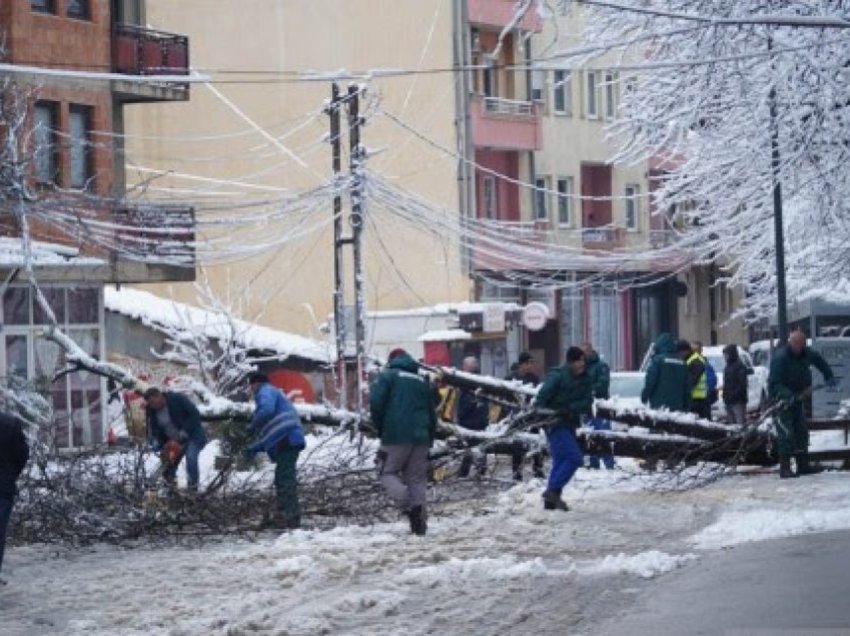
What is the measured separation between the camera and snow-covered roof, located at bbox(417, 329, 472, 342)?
167ft

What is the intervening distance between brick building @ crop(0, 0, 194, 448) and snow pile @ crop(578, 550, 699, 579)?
20.8 metres

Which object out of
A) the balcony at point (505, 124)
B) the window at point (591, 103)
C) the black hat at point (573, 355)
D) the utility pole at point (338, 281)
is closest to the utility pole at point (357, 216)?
the utility pole at point (338, 281)

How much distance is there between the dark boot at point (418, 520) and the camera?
65.6 feet

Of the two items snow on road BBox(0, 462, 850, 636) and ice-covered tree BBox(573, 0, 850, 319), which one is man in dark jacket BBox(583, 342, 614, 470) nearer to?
ice-covered tree BBox(573, 0, 850, 319)

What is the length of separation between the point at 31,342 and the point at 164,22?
51.2 ft

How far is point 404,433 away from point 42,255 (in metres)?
20.8

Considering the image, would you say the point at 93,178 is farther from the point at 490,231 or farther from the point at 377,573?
the point at 377,573

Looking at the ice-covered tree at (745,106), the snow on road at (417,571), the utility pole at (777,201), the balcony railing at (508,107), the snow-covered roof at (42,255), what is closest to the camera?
the snow on road at (417,571)

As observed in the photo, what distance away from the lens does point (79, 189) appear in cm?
4234

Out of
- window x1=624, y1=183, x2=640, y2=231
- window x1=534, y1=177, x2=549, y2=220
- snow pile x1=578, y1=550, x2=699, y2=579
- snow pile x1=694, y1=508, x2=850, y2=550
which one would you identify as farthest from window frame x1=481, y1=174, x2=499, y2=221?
snow pile x1=578, y1=550, x2=699, y2=579

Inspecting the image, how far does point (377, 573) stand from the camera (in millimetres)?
17172

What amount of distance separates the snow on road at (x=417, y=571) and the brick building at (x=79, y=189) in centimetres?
1735

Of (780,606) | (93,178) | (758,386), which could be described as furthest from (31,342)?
(780,606)

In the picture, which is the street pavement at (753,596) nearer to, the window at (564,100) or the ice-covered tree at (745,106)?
the ice-covered tree at (745,106)
